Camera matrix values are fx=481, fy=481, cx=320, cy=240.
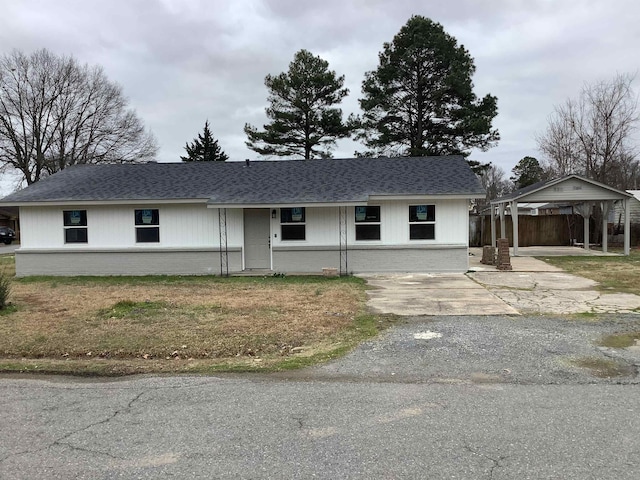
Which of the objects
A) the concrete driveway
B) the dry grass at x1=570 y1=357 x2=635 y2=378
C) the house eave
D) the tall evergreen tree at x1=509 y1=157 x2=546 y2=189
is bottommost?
the dry grass at x1=570 y1=357 x2=635 y2=378

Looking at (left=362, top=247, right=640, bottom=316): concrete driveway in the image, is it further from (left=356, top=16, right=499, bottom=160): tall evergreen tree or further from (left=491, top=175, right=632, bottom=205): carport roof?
(left=356, top=16, right=499, bottom=160): tall evergreen tree

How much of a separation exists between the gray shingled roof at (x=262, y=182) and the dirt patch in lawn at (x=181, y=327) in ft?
12.8

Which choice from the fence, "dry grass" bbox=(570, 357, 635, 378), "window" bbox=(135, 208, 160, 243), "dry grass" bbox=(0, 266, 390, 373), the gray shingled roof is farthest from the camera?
the fence

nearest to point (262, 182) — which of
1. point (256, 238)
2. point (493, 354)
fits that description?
point (256, 238)

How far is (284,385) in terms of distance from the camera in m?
5.04

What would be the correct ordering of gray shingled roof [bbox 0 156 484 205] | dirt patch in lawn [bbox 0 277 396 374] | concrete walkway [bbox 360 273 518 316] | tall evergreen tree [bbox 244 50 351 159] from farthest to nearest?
tall evergreen tree [bbox 244 50 351 159]
gray shingled roof [bbox 0 156 484 205]
concrete walkway [bbox 360 273 518 316]
dirt patch in lawn [bbox 0 277 396 374]

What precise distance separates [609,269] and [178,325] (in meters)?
13.4

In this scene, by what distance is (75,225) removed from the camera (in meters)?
16.0

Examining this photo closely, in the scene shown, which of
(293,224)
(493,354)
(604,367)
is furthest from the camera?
(293,224)

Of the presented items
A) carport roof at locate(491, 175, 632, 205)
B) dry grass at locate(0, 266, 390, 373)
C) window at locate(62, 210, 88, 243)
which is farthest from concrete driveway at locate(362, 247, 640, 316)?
window at locate(62, 210, 88, 243)

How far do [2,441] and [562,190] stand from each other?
19773 mm

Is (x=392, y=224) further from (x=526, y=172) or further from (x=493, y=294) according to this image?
(x=526, y=172)

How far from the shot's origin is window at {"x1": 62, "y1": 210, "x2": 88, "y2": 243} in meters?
16.0

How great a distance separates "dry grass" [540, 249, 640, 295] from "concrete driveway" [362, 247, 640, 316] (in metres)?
0.47
